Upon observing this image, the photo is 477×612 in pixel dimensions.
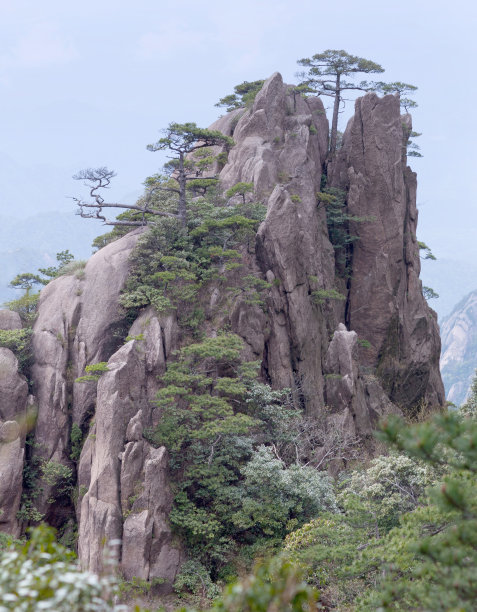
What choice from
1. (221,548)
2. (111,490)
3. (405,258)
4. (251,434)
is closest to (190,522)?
(221,548)

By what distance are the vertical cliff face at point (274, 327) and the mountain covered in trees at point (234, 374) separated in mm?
94

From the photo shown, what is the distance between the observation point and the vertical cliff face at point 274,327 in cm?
1898

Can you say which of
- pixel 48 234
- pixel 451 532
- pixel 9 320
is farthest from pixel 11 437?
pixel 48 234

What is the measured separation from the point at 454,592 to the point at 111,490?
14.7 m

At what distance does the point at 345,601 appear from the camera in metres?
14.8

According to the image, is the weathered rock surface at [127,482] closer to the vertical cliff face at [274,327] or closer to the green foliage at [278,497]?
the vertical cliff face at [274,327]

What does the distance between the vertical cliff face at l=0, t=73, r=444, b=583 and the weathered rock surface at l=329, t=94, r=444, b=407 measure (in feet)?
0.26

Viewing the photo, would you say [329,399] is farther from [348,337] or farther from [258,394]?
[258,394]

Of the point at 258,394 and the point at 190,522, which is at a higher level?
the point at 258,394

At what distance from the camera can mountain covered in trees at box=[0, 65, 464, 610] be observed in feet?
59.5

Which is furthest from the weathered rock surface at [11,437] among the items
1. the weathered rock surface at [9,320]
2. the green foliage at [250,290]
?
the green foliage at [250,290]

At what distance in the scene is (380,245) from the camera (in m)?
34.6

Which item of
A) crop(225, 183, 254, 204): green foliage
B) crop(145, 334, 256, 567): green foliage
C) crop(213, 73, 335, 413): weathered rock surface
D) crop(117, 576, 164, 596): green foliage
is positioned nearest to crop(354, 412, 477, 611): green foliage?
crop(117, 576, 164, 596): green foliage

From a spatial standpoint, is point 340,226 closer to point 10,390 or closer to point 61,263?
point 61,263
